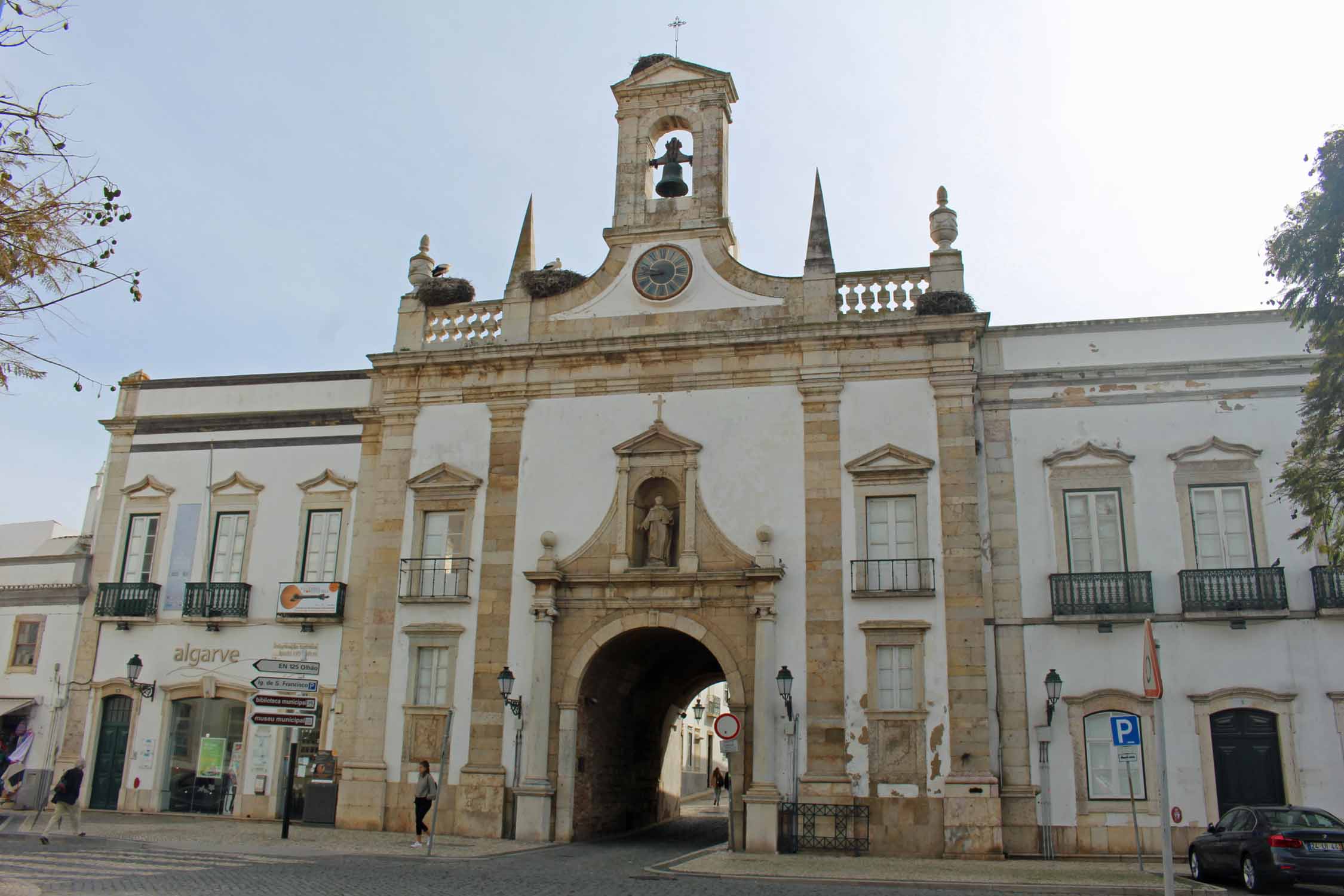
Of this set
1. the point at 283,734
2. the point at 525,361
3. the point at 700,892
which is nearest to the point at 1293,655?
the point at 700,892

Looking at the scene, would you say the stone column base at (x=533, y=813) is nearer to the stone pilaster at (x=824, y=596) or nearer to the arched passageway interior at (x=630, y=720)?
the arched passageway interior at (x=630, y=720)

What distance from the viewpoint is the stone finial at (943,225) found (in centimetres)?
2077

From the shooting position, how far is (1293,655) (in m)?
17.8

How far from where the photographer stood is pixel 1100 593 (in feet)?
61.2

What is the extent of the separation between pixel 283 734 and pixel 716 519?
924 cm

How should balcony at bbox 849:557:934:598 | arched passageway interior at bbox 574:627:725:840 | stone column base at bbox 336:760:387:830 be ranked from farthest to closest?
arched passageway interior at bbox 574:627:725:840
stone column base at bbox 336:760:387:830
balcony at bbox 849:557:934:598

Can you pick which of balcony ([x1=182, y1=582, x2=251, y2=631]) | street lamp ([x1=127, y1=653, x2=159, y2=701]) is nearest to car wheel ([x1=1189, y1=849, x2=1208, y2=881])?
balcony ([x1=182, y1=582, x2=251, y2=631])

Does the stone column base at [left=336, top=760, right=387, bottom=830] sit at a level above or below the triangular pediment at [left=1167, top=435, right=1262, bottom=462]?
below

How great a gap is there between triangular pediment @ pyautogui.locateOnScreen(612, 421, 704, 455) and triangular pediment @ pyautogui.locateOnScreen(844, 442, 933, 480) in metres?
2.98

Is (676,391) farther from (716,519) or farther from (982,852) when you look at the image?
(982,852)

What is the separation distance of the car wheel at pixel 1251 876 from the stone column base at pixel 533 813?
10.6m

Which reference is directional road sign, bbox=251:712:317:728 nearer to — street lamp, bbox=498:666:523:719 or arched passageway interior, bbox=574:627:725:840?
street lamp, bbox=498:666:523:719

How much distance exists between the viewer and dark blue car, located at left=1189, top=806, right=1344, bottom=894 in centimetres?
1275

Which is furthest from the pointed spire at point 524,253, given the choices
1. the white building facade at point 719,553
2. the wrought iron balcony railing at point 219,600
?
the wrought iron balcony railing at point 219,600
